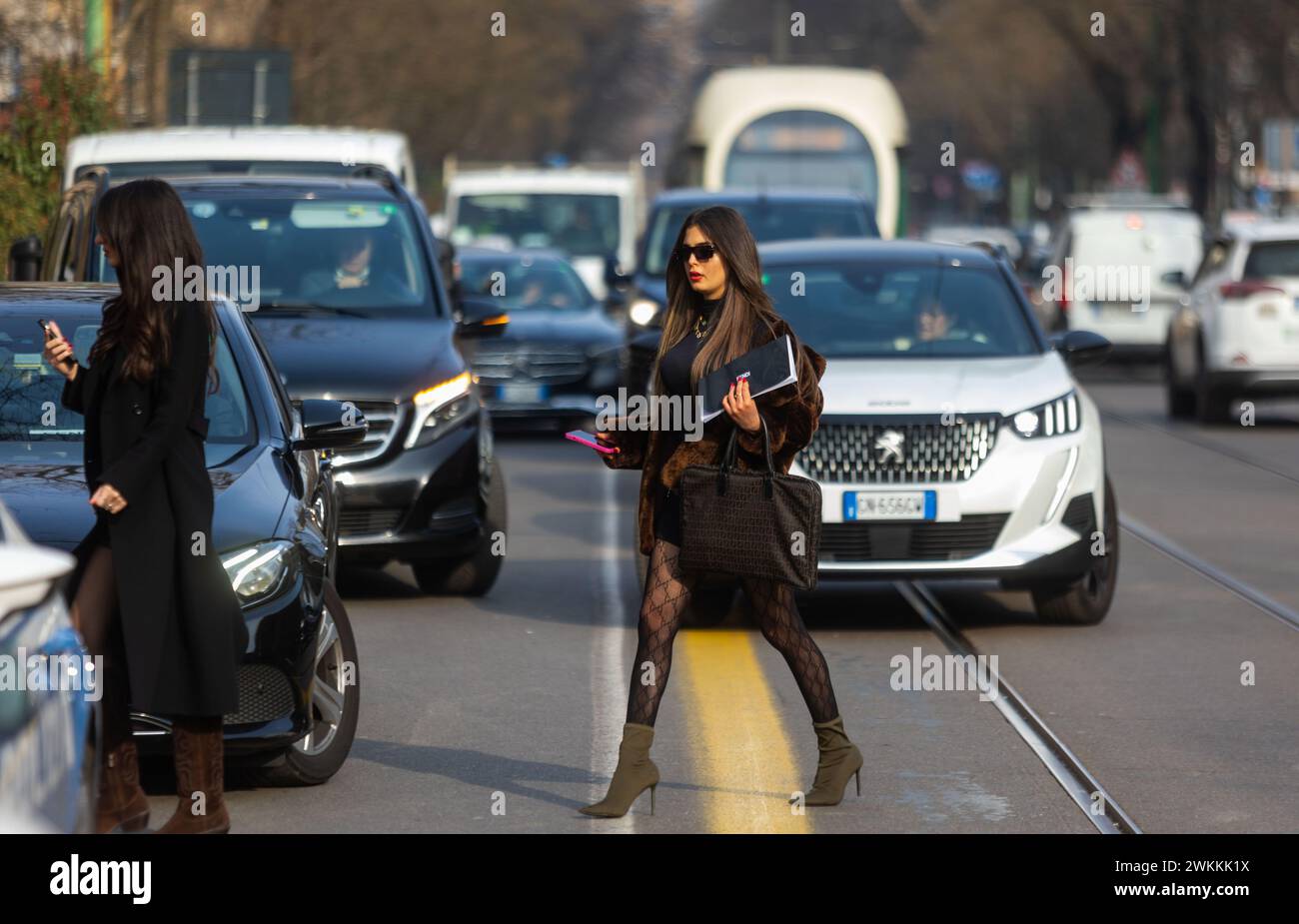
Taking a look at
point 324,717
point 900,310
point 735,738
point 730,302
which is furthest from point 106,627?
point 900,310

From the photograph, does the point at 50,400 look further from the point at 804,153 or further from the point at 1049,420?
the point at 804,153

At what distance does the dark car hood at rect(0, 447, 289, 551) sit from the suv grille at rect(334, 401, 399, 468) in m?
3.28

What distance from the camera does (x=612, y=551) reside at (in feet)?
43.3

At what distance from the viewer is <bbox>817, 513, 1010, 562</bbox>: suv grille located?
1012 centimetres

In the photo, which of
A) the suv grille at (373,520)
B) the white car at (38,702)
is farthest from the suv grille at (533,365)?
the white car at (38,702)

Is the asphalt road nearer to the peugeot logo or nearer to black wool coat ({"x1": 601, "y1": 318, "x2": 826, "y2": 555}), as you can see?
the peugeot logo

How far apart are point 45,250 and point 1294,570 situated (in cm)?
637

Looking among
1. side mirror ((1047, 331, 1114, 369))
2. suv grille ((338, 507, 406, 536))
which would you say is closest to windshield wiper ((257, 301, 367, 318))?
suv grille ((338, 507, 406, 536))

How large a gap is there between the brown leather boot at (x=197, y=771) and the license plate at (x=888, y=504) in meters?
4.32

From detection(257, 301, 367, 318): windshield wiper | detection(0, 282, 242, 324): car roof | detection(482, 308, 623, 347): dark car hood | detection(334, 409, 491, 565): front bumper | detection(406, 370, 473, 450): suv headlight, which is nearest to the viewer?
detection(0, 282, 242, 324): car roof

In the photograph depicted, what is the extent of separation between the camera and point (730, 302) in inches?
265

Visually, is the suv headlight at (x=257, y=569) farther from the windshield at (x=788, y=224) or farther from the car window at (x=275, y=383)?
the windshield at (x=788, y=224)

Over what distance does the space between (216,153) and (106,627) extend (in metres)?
9.81
